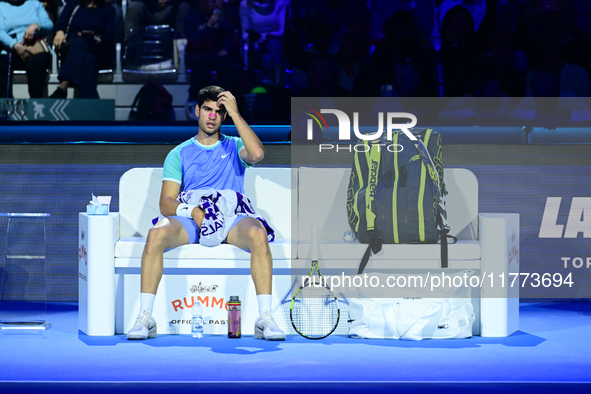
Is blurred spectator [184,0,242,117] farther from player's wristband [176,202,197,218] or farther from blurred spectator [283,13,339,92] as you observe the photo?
player's wristband [176,202,197,218]

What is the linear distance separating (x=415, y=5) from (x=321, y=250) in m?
3.26

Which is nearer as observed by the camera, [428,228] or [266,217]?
[428,228]

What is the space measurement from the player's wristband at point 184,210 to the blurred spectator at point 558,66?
10.5ft

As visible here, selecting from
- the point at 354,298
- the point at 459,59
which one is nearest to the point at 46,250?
the point at 354,298

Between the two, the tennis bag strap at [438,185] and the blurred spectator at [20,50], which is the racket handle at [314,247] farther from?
the blurred spectator at [20,50]

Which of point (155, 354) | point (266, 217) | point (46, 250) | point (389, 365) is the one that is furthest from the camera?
point (46, 250)

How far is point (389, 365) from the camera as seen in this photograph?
9.26ft

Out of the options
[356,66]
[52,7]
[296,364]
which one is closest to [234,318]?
[296,364]

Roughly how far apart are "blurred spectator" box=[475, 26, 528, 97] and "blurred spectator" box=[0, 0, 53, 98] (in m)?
3.29

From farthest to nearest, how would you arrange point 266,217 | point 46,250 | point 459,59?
point 459,59
point 46,250
point 266,217

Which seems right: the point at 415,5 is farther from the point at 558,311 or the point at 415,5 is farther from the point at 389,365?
the point at 389,365

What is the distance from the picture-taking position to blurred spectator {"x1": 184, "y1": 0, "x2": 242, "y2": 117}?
5723mm

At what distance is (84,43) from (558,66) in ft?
11.7

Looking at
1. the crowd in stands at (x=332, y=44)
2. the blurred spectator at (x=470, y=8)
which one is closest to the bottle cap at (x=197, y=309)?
the crowd in stands at (x=332, y=44)
